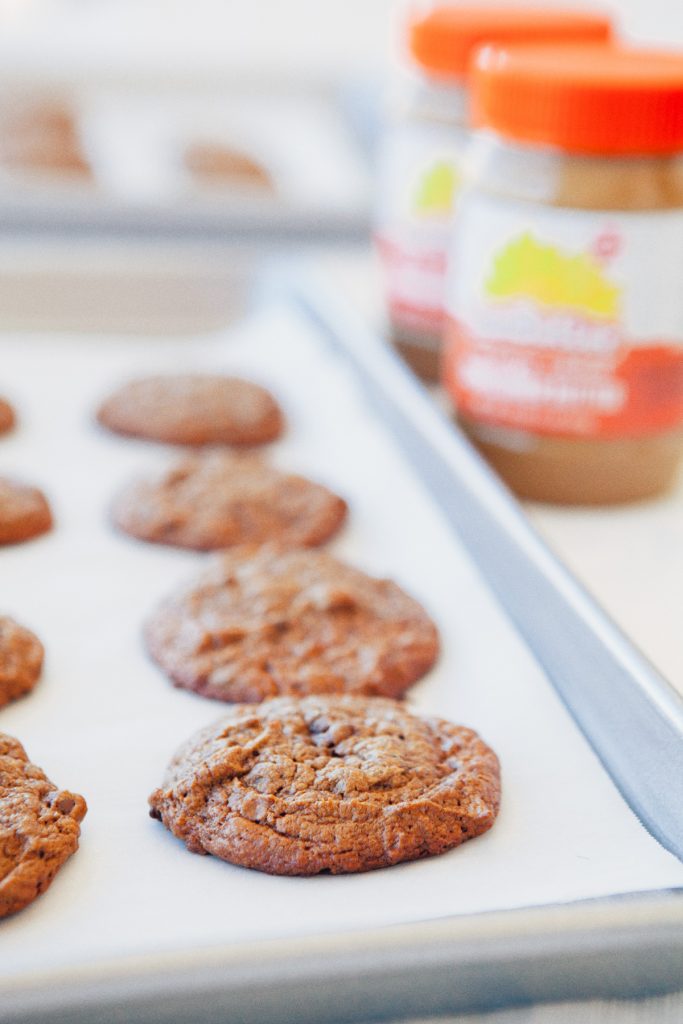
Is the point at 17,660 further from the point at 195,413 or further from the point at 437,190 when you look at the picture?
the point at 437,190

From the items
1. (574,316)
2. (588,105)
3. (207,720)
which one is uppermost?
(588,105)

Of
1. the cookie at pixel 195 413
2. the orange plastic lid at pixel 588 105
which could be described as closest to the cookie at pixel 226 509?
the cookie at pixel 195 413

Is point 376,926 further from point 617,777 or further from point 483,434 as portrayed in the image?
point 483,434

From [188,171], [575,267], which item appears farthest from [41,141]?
[575,267]

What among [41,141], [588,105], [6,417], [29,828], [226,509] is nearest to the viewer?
[29,828]

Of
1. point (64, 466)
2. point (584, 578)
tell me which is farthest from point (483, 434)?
point (64, 466)

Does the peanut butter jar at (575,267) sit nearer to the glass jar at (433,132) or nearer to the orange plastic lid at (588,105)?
the orange plastic lid at (588,105)

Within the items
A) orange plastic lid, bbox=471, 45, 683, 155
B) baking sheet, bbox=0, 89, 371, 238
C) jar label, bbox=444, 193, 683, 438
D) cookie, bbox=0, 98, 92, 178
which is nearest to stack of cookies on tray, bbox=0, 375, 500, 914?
Answer: jar label, bbox=444, 193, 683, 438
